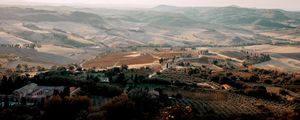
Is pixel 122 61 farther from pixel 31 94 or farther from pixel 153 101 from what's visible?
pixel 153 101

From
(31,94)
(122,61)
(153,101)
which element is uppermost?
(153,101)

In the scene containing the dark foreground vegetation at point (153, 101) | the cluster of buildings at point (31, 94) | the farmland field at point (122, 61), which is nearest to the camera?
the dark foreground vegetation at point (153, 101)

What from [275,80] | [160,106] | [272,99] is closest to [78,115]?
[160,106]

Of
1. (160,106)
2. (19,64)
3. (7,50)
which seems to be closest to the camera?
(160,106)

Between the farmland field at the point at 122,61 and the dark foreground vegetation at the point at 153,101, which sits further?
the farmland field at the point at 122,61

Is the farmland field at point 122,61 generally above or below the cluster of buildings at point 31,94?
below

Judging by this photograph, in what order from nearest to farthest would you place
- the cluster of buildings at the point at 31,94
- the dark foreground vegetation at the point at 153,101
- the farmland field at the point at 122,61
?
the dark foreground vegetation at the point at 153,101 < the cluster of buildings at the point at 31,94 < the farmland field at the point at 122,61

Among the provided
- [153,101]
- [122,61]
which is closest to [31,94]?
[153,101]

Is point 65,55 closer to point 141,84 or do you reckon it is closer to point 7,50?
point 7,50

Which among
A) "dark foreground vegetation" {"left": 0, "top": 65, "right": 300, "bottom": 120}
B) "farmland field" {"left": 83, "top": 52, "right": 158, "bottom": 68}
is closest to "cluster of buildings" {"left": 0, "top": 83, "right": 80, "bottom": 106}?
"dark foreground vegetation" {"left": 0, "top": 65, "right": 300, "bottom": 120}

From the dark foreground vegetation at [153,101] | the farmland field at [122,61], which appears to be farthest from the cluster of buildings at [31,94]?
the farmland field at [122,61]

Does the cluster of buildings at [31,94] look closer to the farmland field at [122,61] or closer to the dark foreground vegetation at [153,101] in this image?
the dark foreground vegetation at [153,101]
